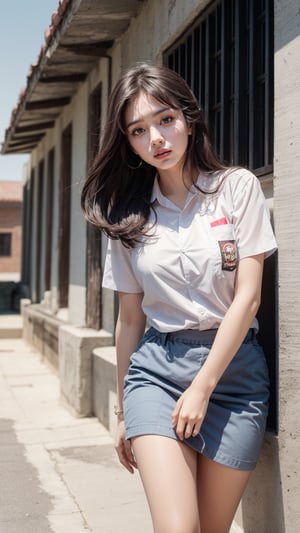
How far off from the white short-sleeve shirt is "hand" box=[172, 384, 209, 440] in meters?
0.27

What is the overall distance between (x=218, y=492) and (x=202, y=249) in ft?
2.69

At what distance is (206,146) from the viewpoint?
2.62 meters

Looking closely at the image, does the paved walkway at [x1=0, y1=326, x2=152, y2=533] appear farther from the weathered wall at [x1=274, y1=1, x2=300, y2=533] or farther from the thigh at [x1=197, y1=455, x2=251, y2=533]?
the thigh at [x1=197, y1=455, x2=251, y2=533]

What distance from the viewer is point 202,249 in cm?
240

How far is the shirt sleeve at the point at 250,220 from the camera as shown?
7.67ft

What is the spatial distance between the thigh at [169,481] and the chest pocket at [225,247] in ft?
1.99

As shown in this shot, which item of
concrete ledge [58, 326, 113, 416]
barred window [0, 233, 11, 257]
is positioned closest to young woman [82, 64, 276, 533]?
concrete ledge [58, 326, 113, 416]

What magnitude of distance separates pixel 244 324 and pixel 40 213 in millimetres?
11162

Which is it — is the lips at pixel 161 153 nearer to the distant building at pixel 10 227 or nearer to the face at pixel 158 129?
the face at pixel 158 129

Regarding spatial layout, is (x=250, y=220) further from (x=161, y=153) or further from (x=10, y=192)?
(x=10, y=192)

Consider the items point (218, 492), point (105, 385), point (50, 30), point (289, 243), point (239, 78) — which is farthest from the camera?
point (50, 30)

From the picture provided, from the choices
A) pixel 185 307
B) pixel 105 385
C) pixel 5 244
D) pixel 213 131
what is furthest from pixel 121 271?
pixel 5 244

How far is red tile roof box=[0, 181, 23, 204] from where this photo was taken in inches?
A: 1393

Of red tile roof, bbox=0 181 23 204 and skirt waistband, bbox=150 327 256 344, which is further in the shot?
red tile roof, bbox=0 181 23 204
